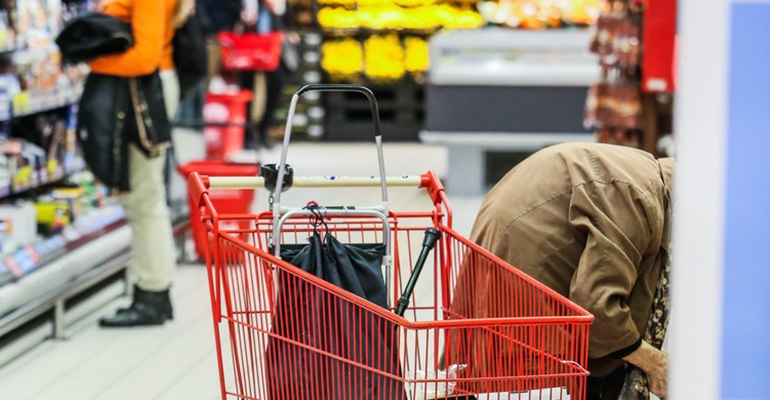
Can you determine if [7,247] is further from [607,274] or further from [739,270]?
[739,270]

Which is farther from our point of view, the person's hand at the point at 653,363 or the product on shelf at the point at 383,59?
the product on shelf at the point at 383,59

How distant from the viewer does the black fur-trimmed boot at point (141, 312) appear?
5.35 m

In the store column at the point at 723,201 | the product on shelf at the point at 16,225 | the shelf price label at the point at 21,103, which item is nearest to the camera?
the store column at the point at 723,201

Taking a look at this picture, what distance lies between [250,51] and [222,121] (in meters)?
2.45

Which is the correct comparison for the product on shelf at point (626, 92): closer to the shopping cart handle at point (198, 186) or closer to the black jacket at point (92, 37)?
the black jacket at point (92, 37)

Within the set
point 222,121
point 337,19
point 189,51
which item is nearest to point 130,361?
point 189,51

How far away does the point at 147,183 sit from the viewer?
5.21 metres

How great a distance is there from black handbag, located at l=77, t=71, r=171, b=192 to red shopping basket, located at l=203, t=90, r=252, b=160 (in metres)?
2.24

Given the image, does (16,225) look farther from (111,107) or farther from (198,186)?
(198,186)

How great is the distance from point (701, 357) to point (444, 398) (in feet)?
4.11

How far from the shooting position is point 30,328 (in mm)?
5332

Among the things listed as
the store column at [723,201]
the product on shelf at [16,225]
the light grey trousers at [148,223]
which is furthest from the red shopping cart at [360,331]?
the product on shelf at [16,225]

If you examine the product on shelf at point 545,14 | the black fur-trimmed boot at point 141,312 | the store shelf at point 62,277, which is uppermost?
the product on shelf at point 545,14

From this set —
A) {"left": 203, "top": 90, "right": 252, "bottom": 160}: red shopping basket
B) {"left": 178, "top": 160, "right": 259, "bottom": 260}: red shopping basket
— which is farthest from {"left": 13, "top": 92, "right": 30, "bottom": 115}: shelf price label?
{"left": 203, "top": 90, "right": 252, "bottom": 160}: red shopping basket
